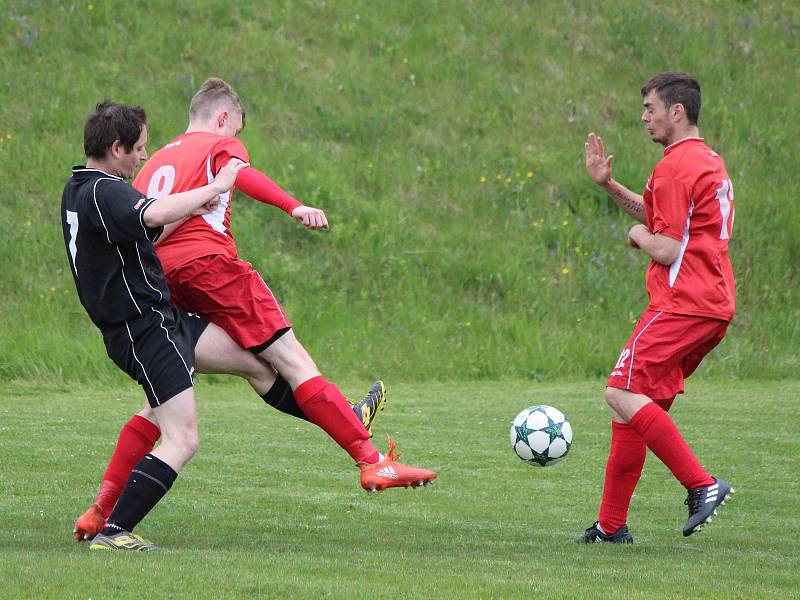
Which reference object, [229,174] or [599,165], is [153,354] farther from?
[599,165]

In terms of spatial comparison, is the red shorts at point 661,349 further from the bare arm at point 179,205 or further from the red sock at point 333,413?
the bare arm at point 179,205

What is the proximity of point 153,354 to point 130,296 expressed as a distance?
273 mm

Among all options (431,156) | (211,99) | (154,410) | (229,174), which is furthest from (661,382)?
(431,156)

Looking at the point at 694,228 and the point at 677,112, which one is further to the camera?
the point at 677,112

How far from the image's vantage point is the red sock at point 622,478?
19.0 feet

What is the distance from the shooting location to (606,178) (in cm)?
621

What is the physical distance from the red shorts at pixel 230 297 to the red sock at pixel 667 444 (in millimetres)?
1787

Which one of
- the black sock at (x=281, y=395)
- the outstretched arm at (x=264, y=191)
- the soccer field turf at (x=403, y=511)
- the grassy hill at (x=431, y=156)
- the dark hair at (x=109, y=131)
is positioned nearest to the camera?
the soccer field turf at (x=403, y=511)

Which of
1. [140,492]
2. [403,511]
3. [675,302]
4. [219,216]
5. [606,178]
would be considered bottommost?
[403,511]

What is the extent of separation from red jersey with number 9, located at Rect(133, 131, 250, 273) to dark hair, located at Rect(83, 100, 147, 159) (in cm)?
36

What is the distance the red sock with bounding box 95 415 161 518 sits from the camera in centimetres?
564

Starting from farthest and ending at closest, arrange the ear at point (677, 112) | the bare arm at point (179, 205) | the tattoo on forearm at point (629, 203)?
the tattoo on forearm at point (629, 203) < the ear at point (677, 112) < the bare arm at point (179, 205)

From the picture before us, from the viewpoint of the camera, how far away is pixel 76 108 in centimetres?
1540

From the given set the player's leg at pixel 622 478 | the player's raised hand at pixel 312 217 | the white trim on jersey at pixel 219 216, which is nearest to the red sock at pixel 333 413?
the player's raised hand at pixel 312 217
